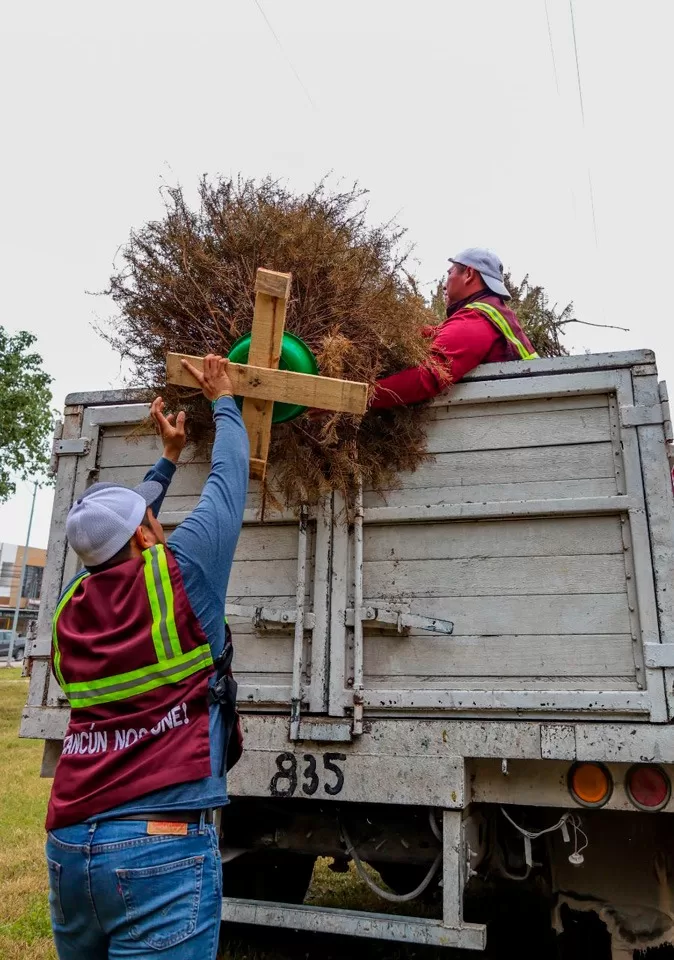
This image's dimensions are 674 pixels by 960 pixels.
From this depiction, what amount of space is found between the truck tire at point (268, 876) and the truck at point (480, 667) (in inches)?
17.2

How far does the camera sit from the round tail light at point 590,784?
288 cm

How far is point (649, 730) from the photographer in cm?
280

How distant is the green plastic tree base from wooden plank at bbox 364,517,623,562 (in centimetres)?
66

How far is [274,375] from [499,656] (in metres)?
1.34

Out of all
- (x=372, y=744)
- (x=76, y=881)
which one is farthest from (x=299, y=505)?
(x=76, y=881)

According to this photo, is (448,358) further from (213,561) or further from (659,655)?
(213,561)

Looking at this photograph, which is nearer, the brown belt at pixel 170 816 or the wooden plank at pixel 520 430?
the brown belt at pixel 170 816

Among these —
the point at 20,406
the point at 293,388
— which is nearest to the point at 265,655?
the point at 293,388

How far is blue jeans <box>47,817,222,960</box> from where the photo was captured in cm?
179

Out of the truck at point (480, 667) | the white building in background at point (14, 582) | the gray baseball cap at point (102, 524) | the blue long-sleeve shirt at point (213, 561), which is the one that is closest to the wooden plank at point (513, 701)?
the truck at point (480, 667)

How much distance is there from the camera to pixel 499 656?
3.07 metres

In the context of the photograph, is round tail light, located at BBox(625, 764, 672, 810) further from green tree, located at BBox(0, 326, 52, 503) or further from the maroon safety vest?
green tree, located at BBox(0, 326, 52, 503)

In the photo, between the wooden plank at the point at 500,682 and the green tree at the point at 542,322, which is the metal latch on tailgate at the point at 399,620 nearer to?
the wooden plank at the point at 500,682

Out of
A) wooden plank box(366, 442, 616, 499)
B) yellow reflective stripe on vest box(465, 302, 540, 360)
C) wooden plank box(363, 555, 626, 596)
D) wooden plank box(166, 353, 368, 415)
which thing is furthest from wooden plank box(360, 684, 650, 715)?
yellow reflective stripe on vest box(465, 302, 540, 360)
